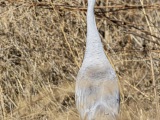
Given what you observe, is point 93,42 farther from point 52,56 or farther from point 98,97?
point 52,56

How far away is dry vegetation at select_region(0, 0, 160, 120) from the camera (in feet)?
18.8

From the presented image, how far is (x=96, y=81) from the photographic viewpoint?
409 cm

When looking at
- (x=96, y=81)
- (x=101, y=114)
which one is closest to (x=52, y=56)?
(x=96, y=81)

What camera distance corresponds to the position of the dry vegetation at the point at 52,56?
572cm

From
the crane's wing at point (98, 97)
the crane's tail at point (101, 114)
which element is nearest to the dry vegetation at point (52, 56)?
the crane's wing at point (98, 97)

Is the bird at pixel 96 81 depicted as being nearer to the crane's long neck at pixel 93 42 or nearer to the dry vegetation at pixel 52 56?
the crane's long neck at pixel 93 42

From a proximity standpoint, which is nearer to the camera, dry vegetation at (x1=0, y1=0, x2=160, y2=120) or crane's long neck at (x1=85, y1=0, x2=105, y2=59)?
crane's long neck at (x1=85, y1=0, x2=105, y2=59)

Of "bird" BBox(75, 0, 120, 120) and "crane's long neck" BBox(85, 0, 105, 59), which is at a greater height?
"crane's long neck" BBox(85, 0, 105, 59)

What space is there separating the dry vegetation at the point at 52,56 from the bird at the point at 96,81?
4.86 ft

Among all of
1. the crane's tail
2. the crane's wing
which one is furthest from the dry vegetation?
the crane's tail

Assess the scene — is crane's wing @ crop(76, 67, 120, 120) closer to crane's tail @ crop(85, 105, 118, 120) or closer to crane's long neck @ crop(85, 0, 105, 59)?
crane's tail @ crop(85, 105, 118, 120)

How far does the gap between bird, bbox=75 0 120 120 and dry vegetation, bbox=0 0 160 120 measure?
1.48 m

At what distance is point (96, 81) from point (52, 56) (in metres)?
2.03

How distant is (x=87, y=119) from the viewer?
4070 mm
